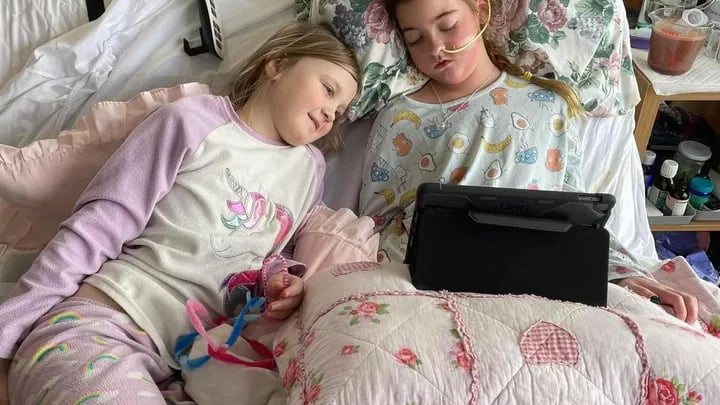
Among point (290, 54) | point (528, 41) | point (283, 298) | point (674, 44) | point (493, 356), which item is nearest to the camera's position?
point (493, 356)

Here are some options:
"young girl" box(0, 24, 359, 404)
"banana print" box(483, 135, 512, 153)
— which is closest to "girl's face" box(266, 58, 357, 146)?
"young girl" box(0, 24, 359, 404)

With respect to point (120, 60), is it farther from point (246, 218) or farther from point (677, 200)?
point (677, 200)

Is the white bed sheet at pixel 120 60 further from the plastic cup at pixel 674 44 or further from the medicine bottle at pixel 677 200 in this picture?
the medicine bottle at pixel 677 200

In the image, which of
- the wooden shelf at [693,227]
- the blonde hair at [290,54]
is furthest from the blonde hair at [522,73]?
the wooden shelf at [693,227]

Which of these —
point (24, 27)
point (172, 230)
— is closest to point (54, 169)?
point (172, 230)

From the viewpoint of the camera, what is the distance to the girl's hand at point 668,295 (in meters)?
1.09

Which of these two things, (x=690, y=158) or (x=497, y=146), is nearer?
(x=497, y=146)

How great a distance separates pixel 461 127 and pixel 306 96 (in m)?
0.31

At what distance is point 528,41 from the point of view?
1.35 m

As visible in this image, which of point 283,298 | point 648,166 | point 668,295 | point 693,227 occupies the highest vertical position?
point 283,298

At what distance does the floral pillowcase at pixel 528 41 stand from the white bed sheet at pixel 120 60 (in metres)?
0.14

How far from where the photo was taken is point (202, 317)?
1.05 metres

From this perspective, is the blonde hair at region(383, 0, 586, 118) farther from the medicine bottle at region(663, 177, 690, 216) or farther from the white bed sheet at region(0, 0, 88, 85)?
the white bed sheet at region(0, 0, 88, 85)

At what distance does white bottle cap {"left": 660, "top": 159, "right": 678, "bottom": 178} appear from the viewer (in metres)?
1.73
